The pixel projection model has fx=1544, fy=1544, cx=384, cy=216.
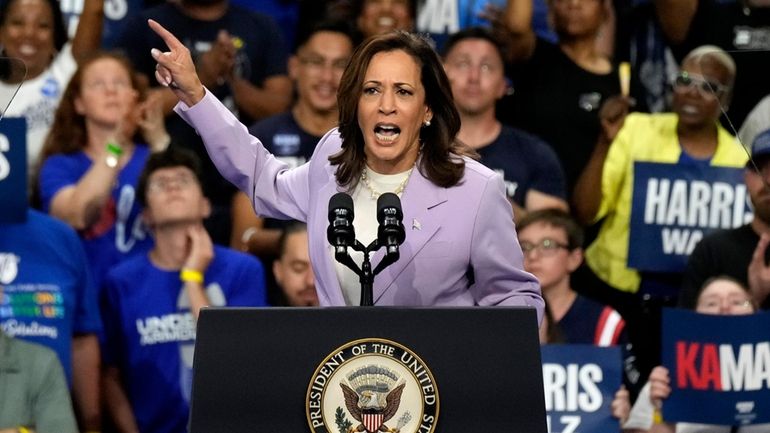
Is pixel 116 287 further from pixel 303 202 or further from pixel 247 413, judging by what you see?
pixel 247 413

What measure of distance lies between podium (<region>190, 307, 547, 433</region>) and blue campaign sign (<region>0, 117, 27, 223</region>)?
226 cm

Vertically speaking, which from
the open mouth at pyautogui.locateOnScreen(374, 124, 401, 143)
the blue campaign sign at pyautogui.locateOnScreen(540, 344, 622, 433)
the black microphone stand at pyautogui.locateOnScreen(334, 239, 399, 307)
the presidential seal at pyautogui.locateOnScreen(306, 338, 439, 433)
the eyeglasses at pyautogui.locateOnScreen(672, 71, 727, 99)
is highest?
the eyeglasses at pyautogui.locateOnScreen(672, 71, 727, 99)

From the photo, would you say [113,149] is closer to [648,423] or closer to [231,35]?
[231,35]

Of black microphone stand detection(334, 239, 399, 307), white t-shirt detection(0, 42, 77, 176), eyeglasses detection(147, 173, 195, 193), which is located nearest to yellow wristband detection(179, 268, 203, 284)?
eyeglasses detection(147, 173, 195, 193)

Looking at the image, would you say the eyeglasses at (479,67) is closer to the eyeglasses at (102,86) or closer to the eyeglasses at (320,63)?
the eyeglasses at (320,63)

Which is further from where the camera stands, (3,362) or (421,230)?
(3,362)

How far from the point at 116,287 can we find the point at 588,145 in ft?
7.10

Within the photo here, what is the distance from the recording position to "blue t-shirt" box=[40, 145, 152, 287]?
19.8ft

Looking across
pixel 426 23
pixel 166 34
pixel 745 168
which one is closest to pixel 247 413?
pixel 166 34

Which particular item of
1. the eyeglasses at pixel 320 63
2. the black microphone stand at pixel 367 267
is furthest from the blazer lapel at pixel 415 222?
the eyeglasses at pixel 320 63

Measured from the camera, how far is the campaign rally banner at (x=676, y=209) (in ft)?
20.1

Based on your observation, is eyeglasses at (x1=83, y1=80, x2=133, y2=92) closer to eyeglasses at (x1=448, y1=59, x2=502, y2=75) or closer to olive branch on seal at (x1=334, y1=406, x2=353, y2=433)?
eyeglasses at (x1=448, y1=59, x2=502, y2=75)

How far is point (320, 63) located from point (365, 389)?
3.72m

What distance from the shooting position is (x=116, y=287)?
19.3 feet
